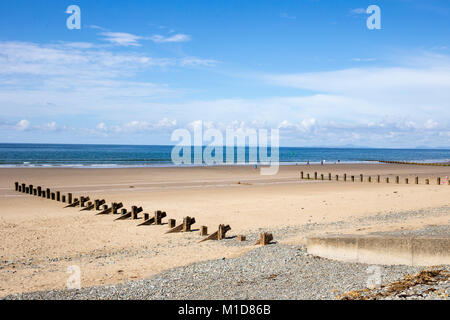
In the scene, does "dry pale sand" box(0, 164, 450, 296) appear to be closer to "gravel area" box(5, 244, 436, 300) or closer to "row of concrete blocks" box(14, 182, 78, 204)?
"row of concrete blocks" box(14, 182, 78, 204)

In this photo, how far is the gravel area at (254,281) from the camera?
781 centimetres

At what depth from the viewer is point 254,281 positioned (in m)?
8.63

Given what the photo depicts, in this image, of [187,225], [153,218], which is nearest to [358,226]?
[187,225]

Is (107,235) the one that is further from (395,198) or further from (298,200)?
(395,198)

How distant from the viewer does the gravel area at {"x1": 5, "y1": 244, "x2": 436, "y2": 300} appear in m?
7.81

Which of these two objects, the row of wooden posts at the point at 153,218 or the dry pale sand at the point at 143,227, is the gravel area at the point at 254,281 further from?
the row of wooden posts at the point at 153,218

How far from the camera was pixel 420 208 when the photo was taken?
66.1 feet

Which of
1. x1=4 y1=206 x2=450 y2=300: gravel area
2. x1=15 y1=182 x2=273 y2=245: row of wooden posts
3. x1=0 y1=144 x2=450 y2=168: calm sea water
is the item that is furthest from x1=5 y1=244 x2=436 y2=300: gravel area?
x1=0 y1=144 x2=450 y2=168: calm sea water

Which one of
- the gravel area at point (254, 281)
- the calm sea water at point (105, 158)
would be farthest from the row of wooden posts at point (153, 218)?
the calm sea water at point (105, 158)

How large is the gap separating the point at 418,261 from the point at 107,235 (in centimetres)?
1031

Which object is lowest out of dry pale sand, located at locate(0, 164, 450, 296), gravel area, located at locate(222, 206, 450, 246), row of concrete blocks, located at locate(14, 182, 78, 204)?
dry pale sand, located at locate(0, 164, 450, 296)
